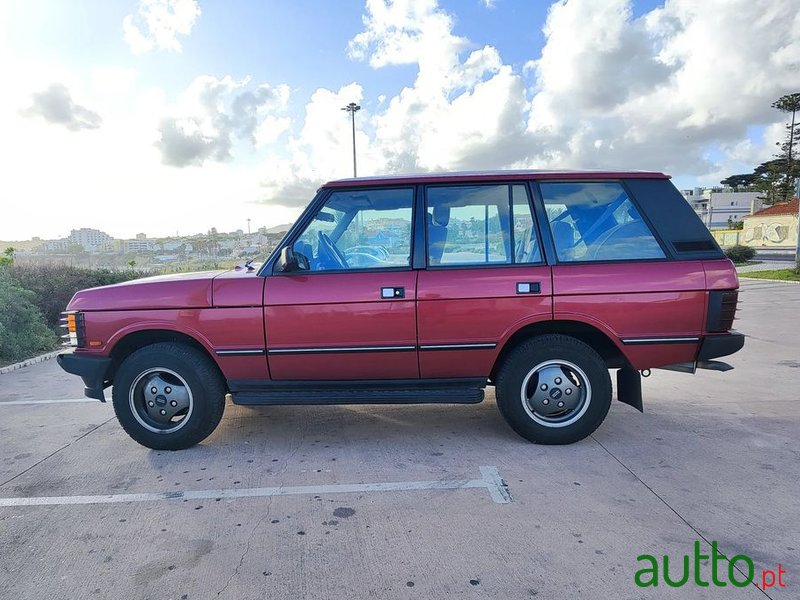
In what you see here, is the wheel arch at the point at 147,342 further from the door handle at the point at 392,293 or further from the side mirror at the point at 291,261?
the door handle at the point at 392,293

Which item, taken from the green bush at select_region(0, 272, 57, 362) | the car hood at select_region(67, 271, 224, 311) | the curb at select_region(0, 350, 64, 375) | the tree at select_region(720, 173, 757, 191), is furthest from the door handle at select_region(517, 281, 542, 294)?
the tree at select_region(720, 173, 757, 191)

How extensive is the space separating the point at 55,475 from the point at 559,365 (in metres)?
3.79

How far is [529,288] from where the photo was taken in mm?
3689

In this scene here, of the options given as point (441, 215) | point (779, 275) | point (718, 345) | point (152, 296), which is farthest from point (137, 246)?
point (779, 275)

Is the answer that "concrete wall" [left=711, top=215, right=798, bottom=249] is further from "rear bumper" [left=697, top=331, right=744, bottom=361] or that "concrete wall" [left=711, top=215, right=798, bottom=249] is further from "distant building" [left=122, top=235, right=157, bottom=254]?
"rear bumper" [left=697, top=331, right=744, bottom=361]

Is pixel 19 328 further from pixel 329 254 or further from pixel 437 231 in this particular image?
pixel 437 231

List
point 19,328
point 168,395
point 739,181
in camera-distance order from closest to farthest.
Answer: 1. point 168,395
2. point 19,328
3. point 739,181

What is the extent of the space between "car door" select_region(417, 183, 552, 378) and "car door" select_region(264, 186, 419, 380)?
16 cm

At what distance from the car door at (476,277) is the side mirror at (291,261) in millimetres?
871

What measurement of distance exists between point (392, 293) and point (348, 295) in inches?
12.7

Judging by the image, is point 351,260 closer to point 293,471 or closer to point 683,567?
point 293,471

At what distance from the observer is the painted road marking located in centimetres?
324

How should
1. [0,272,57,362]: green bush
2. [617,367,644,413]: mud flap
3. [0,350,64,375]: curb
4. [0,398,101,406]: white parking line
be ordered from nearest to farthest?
[617,367,644,413]: mud flap → [0,398,101,406]: white parking line → [0,350,64,375]: curb → [0,272,57,362]: green bush

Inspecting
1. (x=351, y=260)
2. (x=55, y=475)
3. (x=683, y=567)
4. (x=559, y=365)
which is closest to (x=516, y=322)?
(x=559, y=365)
